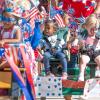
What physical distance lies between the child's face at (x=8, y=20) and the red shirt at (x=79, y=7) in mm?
1815

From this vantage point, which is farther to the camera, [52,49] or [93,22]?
[93,22]

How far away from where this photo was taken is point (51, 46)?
21.7ft

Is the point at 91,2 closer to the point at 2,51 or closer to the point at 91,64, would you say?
the point at 91,64

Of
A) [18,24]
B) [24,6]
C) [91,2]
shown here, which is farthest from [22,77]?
[91,2]

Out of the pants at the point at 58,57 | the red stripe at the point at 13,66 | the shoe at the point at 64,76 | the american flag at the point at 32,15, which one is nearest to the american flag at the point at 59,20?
the american flag at the point at 32,15

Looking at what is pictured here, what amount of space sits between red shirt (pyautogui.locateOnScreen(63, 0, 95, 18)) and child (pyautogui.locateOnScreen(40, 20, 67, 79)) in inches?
44.5

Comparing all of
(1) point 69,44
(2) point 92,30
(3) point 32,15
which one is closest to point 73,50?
(1) point 69,44

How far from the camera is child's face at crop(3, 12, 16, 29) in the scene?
20.2ft

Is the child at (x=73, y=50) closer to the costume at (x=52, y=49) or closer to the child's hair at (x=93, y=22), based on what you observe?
the costume at (x=52, y=49)

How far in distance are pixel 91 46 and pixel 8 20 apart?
1.34 metres

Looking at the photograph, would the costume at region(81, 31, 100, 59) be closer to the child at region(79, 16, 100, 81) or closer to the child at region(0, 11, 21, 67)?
the child at region(79, 16, 100, 81)

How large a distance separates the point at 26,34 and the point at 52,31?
0.40 m

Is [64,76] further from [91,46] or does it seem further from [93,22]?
[93,22]

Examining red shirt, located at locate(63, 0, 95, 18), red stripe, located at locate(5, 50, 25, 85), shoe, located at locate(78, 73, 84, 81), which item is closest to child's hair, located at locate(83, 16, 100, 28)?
shoe, located at locate(78, 73, 84, 81)
